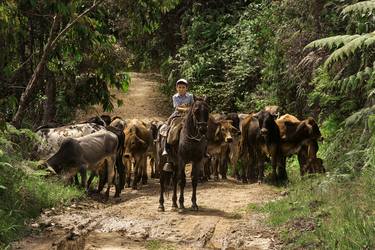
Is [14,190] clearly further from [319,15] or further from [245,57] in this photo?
[245,57]

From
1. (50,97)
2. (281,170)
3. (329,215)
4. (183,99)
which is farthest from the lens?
(50,97)

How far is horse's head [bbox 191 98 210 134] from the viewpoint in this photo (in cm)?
1162

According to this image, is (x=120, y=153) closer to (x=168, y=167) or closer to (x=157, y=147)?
(x=157, y=147)

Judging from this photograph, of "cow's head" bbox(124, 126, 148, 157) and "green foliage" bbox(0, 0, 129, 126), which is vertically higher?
"green foliage" bbox(0, 0, 129, 126)

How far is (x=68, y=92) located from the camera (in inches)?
738

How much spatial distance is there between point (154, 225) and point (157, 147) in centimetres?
382

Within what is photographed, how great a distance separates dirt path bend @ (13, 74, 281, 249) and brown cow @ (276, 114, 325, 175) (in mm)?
1357

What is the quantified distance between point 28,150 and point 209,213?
6.18 metres

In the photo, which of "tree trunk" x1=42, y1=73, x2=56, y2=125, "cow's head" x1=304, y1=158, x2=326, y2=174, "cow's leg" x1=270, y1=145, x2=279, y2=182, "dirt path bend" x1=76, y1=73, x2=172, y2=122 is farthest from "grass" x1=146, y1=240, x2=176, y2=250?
"dirt path bend" x1=76, y1=73, x2=172, y2=122

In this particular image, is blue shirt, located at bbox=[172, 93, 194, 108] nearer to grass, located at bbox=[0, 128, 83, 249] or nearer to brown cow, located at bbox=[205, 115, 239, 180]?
brown cow, located at bbox=[205, 115, 239, 180]

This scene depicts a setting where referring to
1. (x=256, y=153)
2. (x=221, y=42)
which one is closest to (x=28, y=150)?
(x=256, y=153)

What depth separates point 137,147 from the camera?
17.1 meters

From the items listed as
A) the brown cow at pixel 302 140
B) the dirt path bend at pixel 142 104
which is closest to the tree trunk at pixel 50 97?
the brown cow at pixel 302 140

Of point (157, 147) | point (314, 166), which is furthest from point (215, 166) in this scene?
point (157, 147)
